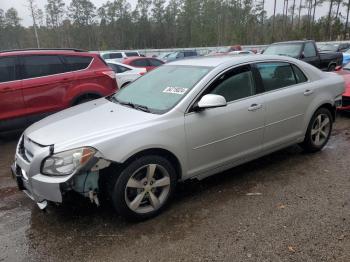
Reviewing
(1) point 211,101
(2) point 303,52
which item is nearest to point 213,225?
(1) point 211,101

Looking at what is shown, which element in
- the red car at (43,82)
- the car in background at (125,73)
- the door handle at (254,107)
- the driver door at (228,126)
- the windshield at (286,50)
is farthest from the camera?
the windshield at (286,50)

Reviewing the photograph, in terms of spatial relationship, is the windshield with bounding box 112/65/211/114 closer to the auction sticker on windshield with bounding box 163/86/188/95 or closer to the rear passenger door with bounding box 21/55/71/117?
the auction sticker on windshield with bounding box 163/86/188/95

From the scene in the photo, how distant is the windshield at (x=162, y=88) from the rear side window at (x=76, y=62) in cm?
284

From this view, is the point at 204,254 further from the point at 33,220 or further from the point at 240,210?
the point at 33,220

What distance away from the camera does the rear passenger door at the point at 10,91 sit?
626 cm

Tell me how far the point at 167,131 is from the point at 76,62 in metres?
4.40

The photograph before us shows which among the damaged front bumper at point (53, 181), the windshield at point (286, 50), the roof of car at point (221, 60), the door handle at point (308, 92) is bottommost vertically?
the damaged front bumper at point (53, 181)

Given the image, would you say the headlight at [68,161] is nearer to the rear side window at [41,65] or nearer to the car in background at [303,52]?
the rear side window at [41,65]

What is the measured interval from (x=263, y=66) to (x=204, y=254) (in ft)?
8.35

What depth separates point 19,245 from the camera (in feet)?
10.5

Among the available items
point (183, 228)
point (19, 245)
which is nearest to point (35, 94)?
point (19, 245)

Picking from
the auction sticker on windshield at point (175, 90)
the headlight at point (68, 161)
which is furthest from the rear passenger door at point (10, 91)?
the headlight at point (68, 161)

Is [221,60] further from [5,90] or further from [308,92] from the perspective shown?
[5,90]

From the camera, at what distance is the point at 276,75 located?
14.9 feet
